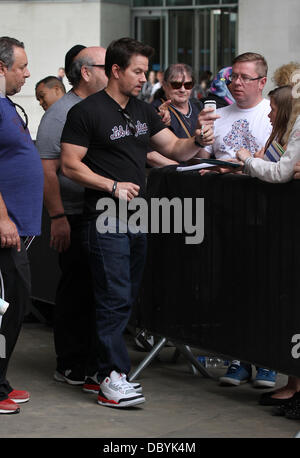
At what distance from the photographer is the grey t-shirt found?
5.79m

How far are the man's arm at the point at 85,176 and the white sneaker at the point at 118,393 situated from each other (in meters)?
1.09

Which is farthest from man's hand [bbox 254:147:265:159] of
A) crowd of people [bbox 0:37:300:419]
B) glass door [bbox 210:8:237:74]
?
glass door [bbox 210:8:237:74]

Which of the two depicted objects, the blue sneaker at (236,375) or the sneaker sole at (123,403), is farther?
the blue sneaker at (236,375)

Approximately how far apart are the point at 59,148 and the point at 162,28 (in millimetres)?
23519

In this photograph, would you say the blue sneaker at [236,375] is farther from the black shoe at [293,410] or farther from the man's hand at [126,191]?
the man's hand at [126,191]

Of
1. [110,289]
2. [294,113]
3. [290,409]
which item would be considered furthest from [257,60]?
[290,409]

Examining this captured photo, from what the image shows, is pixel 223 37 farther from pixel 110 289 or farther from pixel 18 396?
pixel 18 396

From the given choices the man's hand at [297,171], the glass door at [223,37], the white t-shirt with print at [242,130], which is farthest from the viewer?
the glass door at [223,37]

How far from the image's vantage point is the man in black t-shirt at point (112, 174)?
5.27 meters

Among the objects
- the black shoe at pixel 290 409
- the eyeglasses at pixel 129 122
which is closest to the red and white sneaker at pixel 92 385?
the black shoe at pixel 290 409

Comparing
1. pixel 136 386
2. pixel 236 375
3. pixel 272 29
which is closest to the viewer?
pixel 136 386

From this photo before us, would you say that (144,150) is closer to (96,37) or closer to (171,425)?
(171,425)

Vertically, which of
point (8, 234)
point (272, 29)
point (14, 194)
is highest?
point (272, 29)

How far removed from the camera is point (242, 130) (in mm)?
6133
